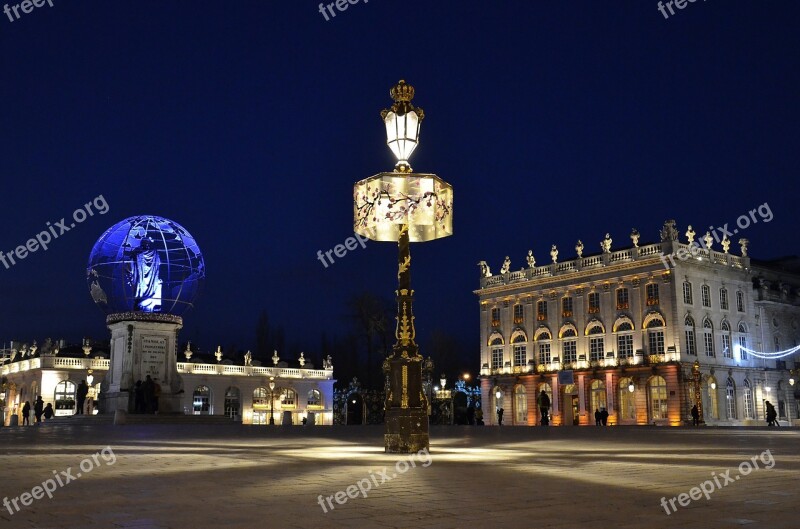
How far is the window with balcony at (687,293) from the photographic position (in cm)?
5968

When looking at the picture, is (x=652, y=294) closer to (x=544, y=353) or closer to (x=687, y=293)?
(x=687, y=293)

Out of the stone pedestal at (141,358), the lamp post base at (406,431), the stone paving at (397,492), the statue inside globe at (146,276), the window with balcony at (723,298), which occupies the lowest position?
the stone paving at (397,492)

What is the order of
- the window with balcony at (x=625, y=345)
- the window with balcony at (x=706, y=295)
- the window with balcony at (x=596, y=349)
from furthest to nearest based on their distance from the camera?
the window with balcony at (x=596, y=349) → the window with balcony at (x=625, y=345) → the window with balcony at (x=706, y=295)

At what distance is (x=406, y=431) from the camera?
14.2m

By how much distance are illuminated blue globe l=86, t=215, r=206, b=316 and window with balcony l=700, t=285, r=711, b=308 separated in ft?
124

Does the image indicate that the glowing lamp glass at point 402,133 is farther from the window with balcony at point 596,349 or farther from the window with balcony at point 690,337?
the window with balcony at point 596,349

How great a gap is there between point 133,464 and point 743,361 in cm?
5930

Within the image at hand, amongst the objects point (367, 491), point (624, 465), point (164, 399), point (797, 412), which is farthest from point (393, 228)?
point (797, 412)

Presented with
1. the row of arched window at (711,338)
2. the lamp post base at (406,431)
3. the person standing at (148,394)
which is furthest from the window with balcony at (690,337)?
the lamp post base at (406,431)

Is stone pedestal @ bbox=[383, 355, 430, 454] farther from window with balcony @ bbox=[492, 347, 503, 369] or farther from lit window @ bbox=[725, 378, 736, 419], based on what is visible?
window with balcony @ bbox=[492, 347, 503, 369]

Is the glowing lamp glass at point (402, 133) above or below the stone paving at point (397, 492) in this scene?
above

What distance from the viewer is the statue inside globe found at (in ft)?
129

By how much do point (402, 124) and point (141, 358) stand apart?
91.4ft

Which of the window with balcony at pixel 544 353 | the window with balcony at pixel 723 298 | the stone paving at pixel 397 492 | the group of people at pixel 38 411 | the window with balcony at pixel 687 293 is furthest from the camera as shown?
the window with balcony at pixel 544 353
